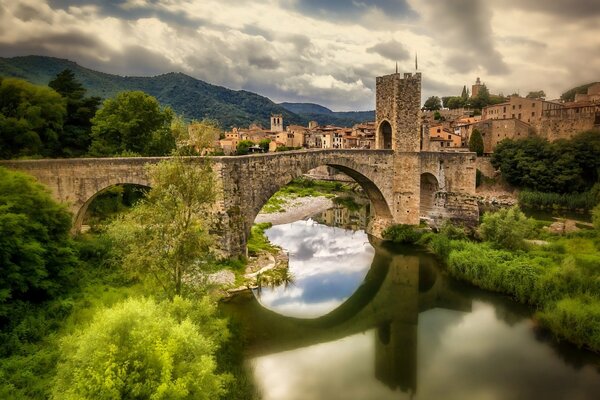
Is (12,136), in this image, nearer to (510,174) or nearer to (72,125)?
(72,125)

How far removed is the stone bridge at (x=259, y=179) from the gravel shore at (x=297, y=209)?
7740 mm

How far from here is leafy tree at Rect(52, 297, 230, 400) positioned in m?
6.09

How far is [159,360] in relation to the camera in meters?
6.46

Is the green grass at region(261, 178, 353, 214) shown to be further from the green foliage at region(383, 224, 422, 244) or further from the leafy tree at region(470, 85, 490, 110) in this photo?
the leafy tree at region(470, 85, 490, 110)

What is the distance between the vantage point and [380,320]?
14.7 m

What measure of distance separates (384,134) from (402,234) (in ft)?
23.7

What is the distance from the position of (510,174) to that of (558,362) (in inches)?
942

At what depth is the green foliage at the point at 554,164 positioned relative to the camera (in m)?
29.3

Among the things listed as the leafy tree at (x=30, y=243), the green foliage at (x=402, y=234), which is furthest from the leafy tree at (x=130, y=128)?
the green foliage at (x=402, y=234)

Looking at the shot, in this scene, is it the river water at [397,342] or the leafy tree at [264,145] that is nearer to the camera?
the river water at [397,342]

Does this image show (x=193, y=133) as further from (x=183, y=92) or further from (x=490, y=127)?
(x=183, y=92)

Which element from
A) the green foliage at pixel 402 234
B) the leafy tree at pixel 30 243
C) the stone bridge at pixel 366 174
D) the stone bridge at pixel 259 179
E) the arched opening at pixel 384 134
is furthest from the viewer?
the arched opening at pixel 384 134

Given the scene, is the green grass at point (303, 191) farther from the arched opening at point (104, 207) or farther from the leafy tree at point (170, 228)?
the leafy tree at point (170, 228)

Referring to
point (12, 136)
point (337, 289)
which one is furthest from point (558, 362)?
point (12, 136)
